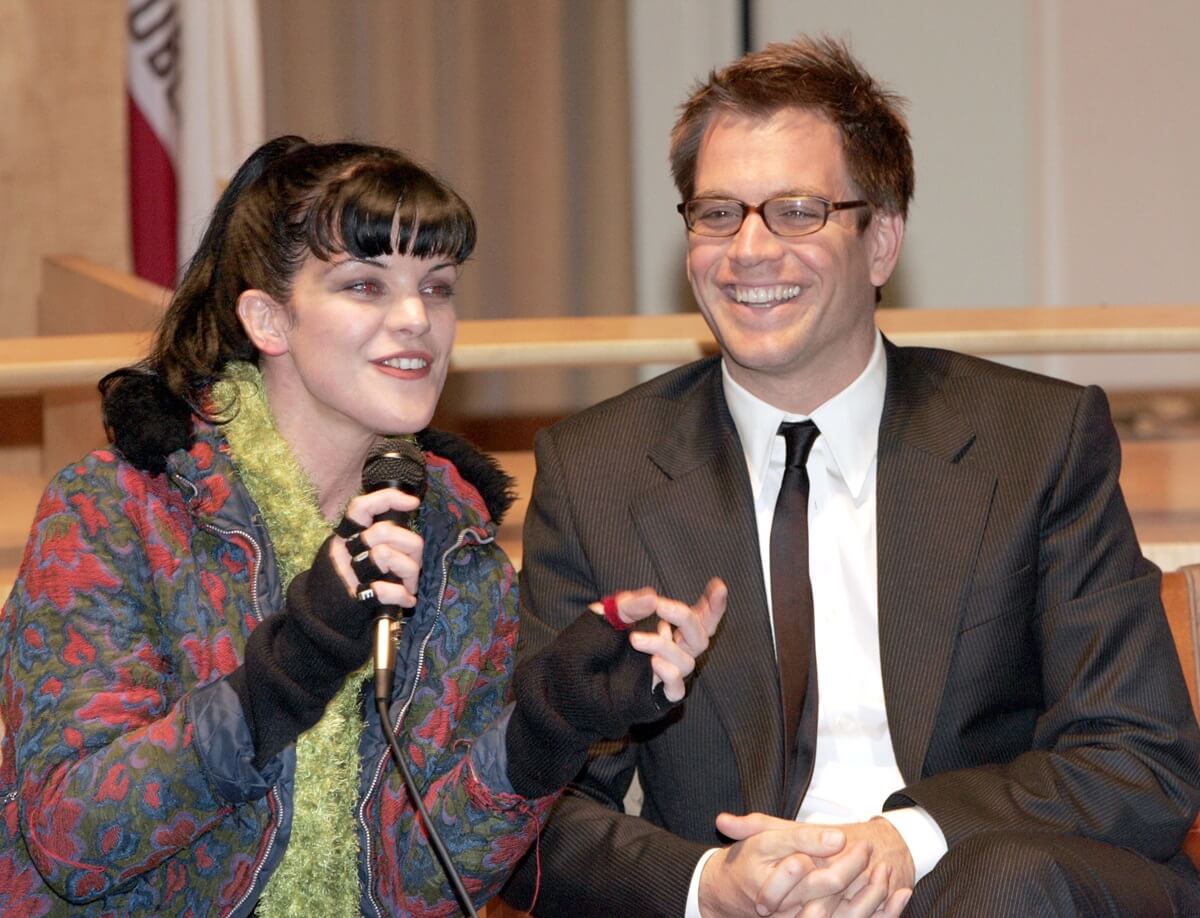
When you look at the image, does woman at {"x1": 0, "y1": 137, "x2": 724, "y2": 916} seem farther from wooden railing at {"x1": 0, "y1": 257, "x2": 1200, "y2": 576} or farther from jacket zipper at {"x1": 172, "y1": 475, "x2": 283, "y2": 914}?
wooden railing at {"x1": 0, "y1": 257, "x2": 1200, "y2": 576}

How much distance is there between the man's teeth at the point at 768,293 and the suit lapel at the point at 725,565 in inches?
7.3

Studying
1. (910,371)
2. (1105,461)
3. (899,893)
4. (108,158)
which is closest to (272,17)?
(108,158)

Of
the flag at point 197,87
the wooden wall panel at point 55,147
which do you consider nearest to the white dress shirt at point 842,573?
the flag at point 197,87

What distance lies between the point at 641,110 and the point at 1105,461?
339 cm

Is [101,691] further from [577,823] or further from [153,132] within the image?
[153,132]

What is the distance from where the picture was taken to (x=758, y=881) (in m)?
1.95

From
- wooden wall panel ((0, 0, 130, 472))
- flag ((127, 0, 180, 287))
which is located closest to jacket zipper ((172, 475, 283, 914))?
flag ((127, 0, 180, 287))

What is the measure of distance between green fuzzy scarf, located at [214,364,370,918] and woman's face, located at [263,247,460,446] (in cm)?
10

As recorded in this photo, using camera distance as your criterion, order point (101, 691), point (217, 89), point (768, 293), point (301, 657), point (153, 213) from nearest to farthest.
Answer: point (301, 657) < point (101, 691) < point (768, 293) < point (217, 89) < point (153, 213)

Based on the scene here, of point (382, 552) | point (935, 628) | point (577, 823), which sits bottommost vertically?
point (577, 823)

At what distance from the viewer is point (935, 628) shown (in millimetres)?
2188

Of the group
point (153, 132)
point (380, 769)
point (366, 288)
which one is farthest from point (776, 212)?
point (153, 132)

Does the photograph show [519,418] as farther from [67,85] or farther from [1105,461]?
[1105,461]

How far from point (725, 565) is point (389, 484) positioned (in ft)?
2.32
